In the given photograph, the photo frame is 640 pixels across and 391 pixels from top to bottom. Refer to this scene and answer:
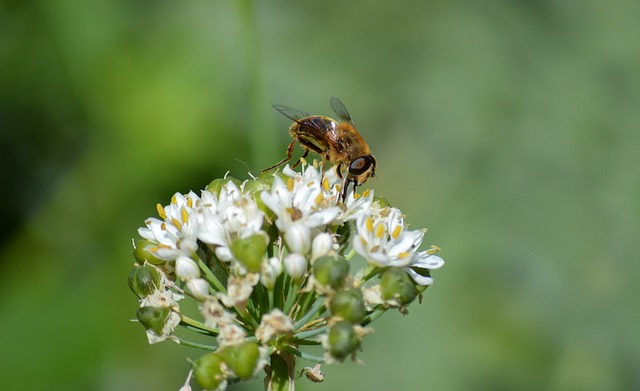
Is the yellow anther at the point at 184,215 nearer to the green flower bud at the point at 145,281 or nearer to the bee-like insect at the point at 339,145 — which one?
the green flower bud at the point at 145,281

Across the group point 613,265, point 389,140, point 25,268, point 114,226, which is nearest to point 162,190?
point 114,226

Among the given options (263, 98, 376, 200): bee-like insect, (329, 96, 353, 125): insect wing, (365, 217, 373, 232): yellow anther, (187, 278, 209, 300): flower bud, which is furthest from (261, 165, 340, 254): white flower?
(329, 96, 353, 125): insect wing

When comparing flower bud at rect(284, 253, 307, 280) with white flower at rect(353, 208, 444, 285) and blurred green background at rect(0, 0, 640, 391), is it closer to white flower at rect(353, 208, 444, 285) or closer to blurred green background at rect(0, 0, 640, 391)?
white flower at rect(353, 208, 444, 285)

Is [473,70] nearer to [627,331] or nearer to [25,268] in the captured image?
[627,331]

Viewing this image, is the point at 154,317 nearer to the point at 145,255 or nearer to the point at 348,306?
the point at 145,255

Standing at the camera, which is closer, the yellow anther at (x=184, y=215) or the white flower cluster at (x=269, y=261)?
the white flower cluster at (x=269, y=261)

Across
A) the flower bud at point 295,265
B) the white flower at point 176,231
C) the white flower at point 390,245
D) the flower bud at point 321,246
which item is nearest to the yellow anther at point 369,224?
the white flower at point 390,245

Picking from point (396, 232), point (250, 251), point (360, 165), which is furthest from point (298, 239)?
point (360, 165)
